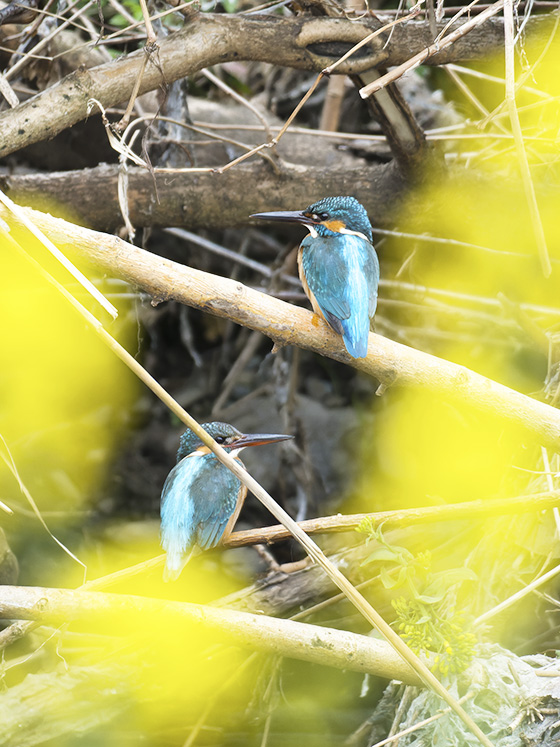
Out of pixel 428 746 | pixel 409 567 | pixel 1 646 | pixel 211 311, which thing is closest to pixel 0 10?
pixel 211 311

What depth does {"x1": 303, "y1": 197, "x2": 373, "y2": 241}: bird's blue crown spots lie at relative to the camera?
7.42 ft

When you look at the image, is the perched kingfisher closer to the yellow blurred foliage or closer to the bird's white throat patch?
the bird's white throat patch

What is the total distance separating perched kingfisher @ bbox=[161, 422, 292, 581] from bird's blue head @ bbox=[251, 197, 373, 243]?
72 cm

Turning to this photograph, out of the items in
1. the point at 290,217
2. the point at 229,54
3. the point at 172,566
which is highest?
the point at 229,54

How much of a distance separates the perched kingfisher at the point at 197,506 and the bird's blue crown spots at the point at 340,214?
2.39ft

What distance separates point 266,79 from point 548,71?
175 centimetres

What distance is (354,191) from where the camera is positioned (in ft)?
9.21

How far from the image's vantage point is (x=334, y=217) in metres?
2.29

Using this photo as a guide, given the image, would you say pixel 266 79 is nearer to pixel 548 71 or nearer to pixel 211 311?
pixel 548 71

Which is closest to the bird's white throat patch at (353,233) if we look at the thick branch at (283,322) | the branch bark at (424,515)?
the thick branch at (283,322)

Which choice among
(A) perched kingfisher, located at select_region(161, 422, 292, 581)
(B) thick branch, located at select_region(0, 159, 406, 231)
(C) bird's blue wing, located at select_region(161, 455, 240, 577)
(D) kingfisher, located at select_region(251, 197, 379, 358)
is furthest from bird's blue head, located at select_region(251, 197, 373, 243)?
(C) bird's blue wing, located at select_region(161, 455, 240, 577)

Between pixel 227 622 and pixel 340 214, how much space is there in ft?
4.30

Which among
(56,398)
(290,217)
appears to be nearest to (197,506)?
(290,217)

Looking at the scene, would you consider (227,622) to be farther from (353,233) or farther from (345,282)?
(353,233)
